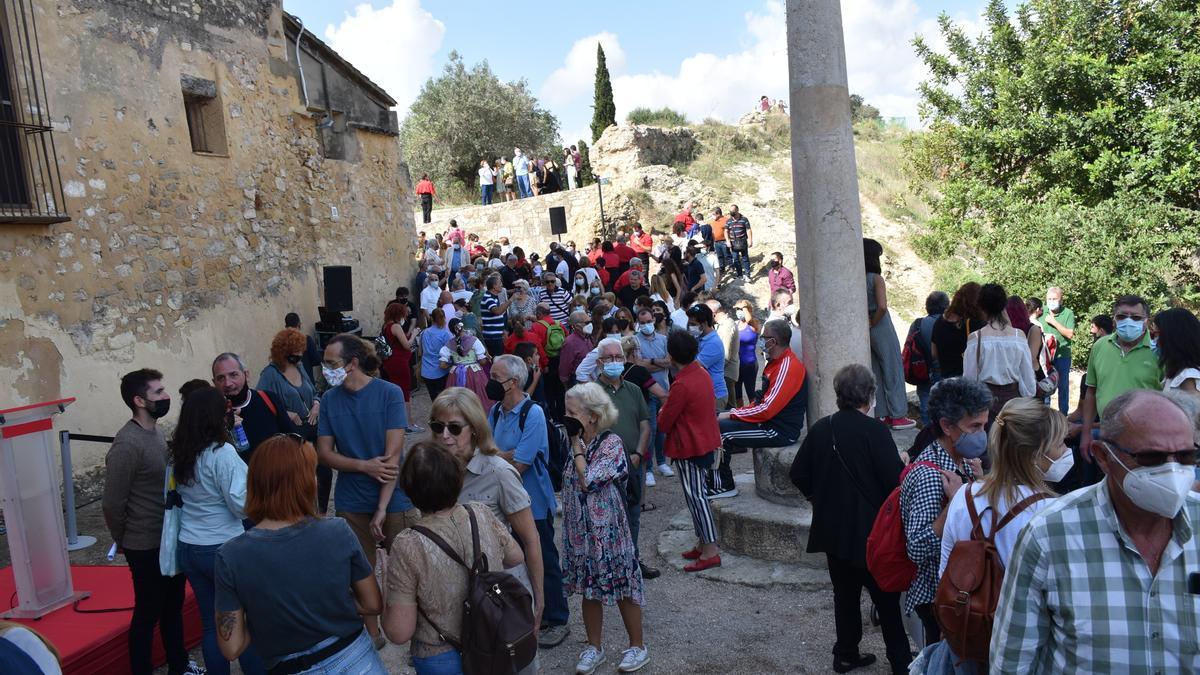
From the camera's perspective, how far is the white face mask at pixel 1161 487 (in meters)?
2.26

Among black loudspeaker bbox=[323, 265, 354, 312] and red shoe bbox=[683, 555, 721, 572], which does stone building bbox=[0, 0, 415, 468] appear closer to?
black loudspeaker bbox=[323, 265, 354, 312]

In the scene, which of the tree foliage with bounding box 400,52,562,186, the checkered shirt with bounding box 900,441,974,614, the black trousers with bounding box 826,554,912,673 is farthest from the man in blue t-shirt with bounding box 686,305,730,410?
the tree foliage with bounding box 400,52,562,186

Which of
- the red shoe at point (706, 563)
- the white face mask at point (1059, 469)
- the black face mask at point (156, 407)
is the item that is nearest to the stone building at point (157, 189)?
the black face mask at point (156, 407)

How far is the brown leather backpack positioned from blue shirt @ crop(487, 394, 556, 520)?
251cm

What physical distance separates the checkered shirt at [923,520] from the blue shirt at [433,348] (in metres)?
7.54

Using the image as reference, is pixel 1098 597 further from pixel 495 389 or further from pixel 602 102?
pixel 602 102

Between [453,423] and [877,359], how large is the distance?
467 cm

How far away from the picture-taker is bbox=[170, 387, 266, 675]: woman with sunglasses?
4.41 m

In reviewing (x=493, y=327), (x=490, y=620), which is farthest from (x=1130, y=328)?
(x=493, y=327)

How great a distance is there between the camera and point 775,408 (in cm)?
675

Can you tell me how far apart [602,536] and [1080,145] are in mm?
15339

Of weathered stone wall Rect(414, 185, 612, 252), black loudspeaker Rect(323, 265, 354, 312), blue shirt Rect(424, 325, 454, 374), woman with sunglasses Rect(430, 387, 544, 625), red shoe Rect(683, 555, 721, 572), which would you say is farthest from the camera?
weathered stone wall Rect(414, 185, 612, 252)

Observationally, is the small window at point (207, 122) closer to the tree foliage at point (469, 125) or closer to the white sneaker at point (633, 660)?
the white sneaker at point (633, 660)

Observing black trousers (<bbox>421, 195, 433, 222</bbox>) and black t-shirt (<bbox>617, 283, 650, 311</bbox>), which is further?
black trousers (<bbox>421, 195, 433, 222</bbox>)
